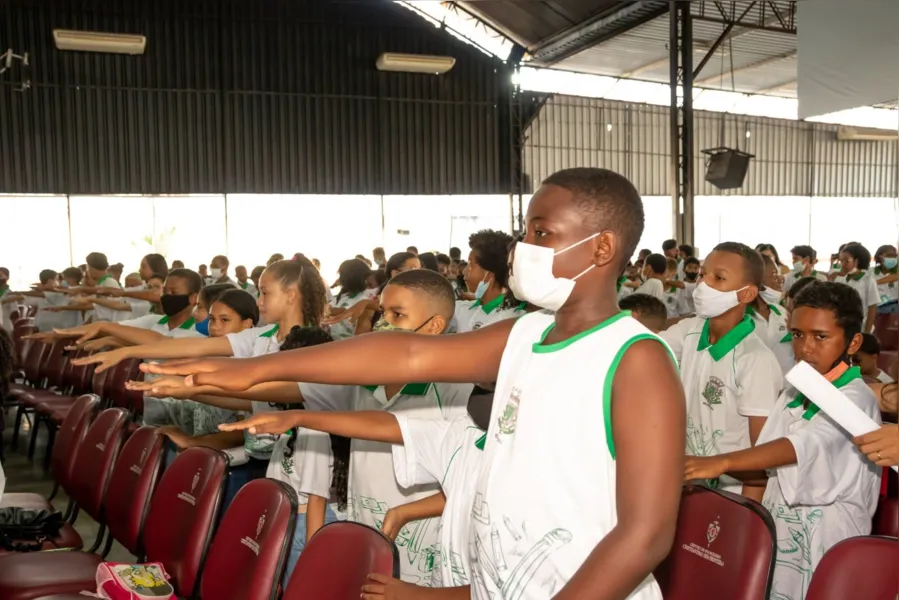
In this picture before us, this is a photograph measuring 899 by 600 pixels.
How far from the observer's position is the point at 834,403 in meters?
2.21

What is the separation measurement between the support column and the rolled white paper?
44.0 ft

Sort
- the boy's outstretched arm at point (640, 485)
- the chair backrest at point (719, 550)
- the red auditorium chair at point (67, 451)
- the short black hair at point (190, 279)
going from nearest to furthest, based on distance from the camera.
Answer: the boy's outstretched arm at point (640, 485) < the chair backrest at point (719, 550) < the red auditorium chair at point (67, 451) < the short black hair at point (190, 279)

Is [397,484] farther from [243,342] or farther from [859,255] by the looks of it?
[859,255]

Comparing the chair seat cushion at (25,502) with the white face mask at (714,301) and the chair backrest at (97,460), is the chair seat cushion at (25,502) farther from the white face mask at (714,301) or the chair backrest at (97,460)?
the white face mask at (714,301)

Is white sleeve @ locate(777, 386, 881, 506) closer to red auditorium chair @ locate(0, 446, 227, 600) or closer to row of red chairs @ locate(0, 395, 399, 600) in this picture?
row of red chairs @ locate(0, 395, 399, 600)

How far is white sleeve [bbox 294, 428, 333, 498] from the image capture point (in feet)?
10.4

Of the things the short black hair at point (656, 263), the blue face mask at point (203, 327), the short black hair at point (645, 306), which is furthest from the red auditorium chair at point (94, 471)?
the short black hair at point (656, 263)

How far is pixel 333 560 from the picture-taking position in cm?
232

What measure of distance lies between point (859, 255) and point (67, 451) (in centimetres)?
790

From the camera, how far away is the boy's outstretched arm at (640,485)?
1.29 m

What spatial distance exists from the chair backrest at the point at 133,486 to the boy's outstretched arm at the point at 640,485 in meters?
2.68

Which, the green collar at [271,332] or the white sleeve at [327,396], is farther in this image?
the green collar at [271,332]

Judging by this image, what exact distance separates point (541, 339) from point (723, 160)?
14.3 meters

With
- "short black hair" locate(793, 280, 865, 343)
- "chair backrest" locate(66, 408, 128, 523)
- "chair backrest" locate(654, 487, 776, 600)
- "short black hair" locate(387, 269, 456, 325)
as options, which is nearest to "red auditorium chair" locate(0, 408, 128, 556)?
"chair backrest" locate(66, 408, 128, 523)
